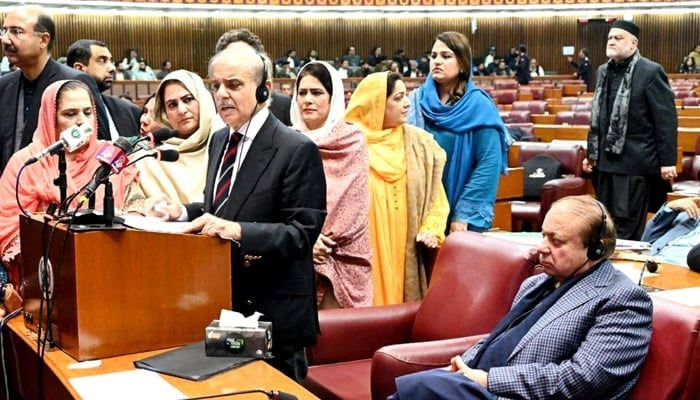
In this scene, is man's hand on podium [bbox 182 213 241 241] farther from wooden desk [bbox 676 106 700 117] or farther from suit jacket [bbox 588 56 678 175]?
wooden desk [bbox 676 106 700 117]

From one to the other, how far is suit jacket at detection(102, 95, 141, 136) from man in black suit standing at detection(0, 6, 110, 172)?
0.71 meters

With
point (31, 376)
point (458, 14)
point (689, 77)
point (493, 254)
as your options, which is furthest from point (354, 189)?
point (458, 14)

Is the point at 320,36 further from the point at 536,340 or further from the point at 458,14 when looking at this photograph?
the point at 536,340

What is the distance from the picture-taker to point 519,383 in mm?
2064

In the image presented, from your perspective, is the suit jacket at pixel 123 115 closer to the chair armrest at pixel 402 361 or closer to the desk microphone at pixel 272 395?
the chair armrest at pixel 402 361

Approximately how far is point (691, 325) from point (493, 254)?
85 centimetres

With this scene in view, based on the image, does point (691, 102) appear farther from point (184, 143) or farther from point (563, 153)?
point (184, 143)

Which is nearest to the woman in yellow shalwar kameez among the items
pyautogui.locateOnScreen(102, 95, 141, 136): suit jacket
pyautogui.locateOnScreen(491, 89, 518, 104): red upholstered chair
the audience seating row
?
the audience seating row

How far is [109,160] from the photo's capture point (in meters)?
1.89

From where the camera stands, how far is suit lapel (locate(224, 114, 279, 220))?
212cm

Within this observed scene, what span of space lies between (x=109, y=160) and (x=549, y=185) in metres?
4.55

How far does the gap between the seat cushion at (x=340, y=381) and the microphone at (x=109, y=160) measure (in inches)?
42.9

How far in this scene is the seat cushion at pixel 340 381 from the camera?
2.67 m

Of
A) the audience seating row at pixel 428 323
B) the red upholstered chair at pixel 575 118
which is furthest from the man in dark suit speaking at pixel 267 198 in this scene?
the red upholstered chair at pixel 575 118
